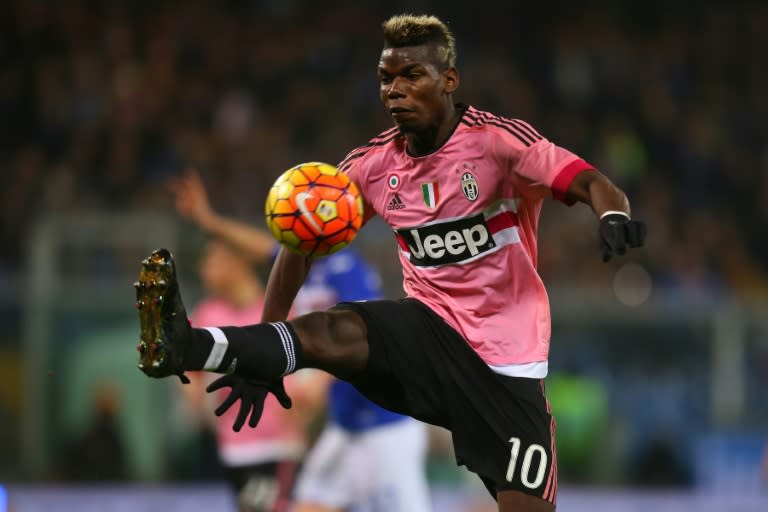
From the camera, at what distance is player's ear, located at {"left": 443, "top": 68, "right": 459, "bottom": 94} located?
4.62 metres

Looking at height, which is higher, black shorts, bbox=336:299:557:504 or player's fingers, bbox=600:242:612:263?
player's fingers, bbox=600:242:612:263

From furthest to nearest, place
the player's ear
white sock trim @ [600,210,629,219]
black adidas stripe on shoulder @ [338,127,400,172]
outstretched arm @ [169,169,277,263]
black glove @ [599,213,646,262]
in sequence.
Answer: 1. outstretched arm @ [169,169,277,263]
2. black adidas stripe on shoulder @ [338,127,400,172]
3. the player's ear
4. white sock trim @ [600,210,629,219]
5. black glove @ [599,213,646,262]

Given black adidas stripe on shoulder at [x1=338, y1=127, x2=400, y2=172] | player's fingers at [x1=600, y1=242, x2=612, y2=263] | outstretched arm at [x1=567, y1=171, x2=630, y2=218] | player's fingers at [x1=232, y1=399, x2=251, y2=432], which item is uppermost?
black adidas stripe on shoulder at [x1=338, y1=127, x2=400, y2=172]

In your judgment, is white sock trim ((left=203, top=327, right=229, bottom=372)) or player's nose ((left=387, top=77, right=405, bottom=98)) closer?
white sock trim ((left=203, top=327, right=229, bottom=372))

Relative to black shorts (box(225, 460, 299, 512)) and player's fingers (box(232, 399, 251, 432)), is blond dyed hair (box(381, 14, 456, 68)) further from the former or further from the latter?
black shorts (box(225, 460, 299, 512))

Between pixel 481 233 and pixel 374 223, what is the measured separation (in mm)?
6164

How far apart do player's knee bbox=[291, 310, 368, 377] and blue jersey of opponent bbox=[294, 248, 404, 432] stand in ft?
6.97

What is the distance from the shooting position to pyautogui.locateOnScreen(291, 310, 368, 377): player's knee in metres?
4.34

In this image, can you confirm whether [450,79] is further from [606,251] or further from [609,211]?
[606,251]

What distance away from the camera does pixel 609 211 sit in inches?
158

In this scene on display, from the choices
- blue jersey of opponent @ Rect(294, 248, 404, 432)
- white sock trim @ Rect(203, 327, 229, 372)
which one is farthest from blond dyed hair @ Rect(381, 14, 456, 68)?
blue jersey of opponent @ Rect(294, 248, 404, 432)

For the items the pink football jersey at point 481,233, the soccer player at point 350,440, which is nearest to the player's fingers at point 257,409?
the pink football jersey at point 481,233

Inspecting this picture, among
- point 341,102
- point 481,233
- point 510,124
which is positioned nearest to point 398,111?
point 510,124

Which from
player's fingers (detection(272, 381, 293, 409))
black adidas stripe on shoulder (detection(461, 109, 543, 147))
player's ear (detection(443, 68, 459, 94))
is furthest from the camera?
player's ear (detection(443, 68, 459, 94))
